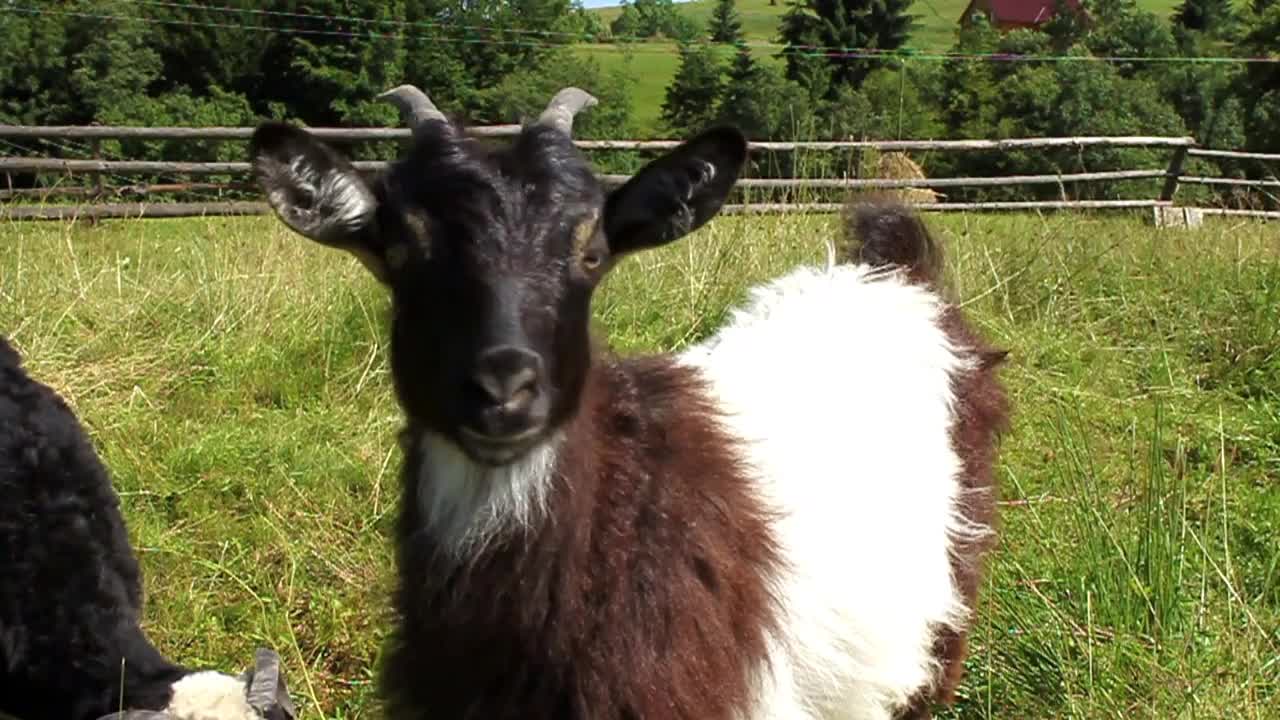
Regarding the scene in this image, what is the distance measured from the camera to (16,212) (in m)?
9.69

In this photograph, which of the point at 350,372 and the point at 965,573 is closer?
the point at 965,573

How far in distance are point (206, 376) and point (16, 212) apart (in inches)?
176

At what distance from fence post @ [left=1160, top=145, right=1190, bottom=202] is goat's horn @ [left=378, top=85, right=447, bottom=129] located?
19972 millimetres

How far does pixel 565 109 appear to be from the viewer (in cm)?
296

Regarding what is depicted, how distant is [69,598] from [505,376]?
196cm

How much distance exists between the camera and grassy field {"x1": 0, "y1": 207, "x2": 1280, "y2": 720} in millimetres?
3580

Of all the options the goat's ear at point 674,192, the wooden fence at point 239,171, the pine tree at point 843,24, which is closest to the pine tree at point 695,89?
the pine tree at point 843,24

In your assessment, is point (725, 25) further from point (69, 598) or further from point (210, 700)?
point (210, 700)

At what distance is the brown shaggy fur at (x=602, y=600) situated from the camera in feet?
8.15

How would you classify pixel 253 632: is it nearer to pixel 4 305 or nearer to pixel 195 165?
pixel 4 305

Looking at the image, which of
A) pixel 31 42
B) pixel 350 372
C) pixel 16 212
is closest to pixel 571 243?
pixel 350 372

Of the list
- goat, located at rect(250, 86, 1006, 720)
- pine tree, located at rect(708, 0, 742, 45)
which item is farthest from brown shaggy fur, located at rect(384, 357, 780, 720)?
pine tree, located at rect(708, 0, 742, 45)

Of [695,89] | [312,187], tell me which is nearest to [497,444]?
[312,187]

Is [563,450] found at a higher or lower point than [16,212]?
higher
